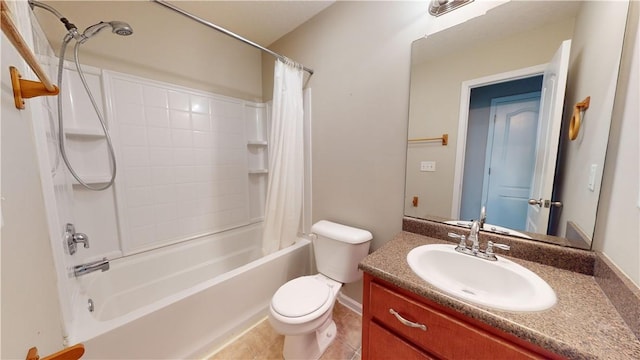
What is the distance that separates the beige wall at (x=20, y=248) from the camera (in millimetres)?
413

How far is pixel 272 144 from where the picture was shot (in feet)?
5.71

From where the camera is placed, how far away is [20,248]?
501 mm

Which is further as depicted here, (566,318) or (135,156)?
(135,156)

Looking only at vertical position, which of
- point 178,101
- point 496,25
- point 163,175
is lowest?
point 163,175

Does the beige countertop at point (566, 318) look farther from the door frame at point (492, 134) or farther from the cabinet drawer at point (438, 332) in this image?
the door frame at point (492, 134)

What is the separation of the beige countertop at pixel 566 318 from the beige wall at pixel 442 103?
0.53m

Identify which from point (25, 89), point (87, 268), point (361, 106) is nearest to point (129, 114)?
point (87, 268)

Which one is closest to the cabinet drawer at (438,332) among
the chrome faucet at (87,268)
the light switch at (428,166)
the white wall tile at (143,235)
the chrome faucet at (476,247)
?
the chrome faucet at (476,247)

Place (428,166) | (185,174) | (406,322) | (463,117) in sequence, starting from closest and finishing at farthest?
(406,322) → (463,117) → (428,166) → (185,174)

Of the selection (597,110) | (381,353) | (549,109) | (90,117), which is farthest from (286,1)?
(381,353)

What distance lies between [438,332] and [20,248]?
116 cm

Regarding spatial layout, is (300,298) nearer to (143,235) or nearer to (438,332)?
(438,332)

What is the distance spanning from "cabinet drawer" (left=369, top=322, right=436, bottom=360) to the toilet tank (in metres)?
0.53

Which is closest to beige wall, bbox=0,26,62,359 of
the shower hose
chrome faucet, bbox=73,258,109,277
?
chrome faucet, bbox=73,258,109,277
